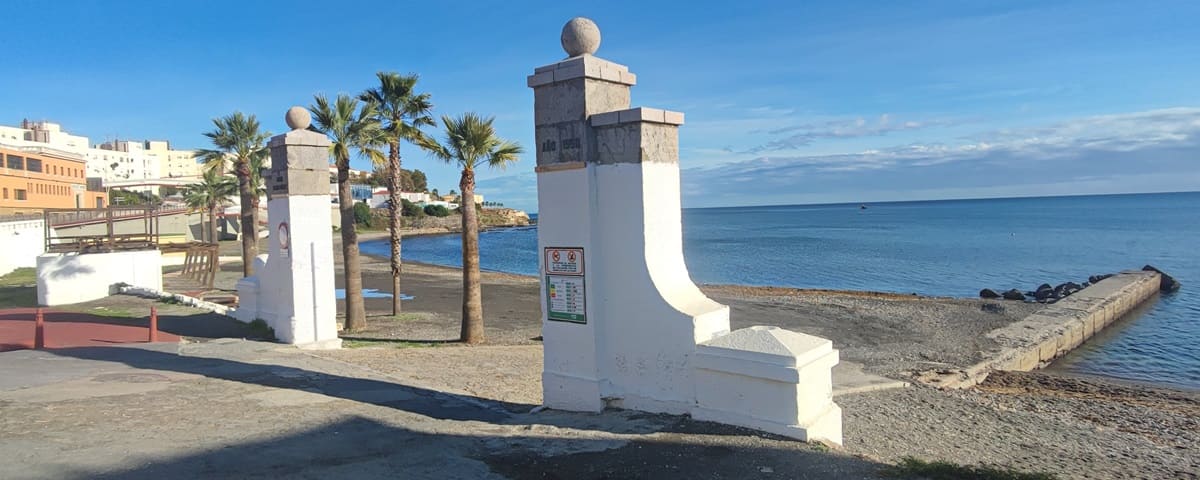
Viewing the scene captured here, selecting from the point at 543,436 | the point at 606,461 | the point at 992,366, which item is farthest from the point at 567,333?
the point at 992,366

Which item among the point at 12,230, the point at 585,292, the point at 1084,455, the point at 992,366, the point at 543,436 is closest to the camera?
the point at 543,436

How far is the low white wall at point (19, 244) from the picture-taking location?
1240 inches

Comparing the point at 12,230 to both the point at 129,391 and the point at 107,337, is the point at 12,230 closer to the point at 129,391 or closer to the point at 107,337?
the point at 107,337

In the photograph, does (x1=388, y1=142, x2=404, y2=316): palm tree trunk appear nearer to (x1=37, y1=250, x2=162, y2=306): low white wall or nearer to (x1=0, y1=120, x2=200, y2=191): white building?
(x1=37, y1=250, x2=162, y2=306): low white wall

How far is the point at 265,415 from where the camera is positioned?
23.8 ft

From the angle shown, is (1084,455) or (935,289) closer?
(1084,455)

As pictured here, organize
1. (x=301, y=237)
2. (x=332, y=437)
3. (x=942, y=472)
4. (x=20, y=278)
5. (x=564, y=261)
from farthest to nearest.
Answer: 1. (x=20, y=278)
2. (x=301, y=237)
3. (x=564, y=261)
4. (x=332, y=437)
5. (x=942, y=472)

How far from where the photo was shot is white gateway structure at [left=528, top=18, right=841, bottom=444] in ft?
21.4

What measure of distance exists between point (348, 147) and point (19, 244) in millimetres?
24290

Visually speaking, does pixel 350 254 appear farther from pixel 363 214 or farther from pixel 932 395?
pixel 363 214

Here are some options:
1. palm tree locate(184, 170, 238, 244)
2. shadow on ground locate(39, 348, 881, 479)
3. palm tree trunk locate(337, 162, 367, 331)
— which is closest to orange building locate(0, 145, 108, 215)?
palm tree locate(184, 170, 238, 244)

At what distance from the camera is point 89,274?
20250 millimetres

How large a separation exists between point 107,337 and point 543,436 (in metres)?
11.1

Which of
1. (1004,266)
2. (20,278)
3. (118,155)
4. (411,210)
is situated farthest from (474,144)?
(118,155)
